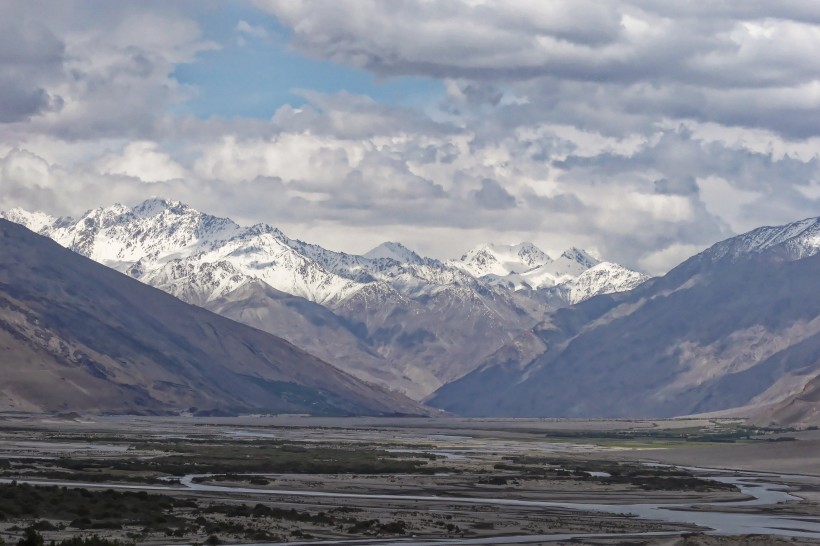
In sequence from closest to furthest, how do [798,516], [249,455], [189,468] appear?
[798,516], [189,468], [249,455]

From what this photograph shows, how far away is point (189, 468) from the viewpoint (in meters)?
161

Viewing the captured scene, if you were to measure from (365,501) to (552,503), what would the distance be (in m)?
18.2

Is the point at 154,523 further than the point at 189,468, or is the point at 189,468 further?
the point at 189,468

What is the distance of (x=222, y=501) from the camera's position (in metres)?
116

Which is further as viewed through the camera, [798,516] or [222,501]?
[798,516]

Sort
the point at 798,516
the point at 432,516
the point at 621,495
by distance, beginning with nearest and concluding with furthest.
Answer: the point at 432,516
the point at 798,516
the point at 621,495

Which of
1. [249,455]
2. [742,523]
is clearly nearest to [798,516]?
[742,523]

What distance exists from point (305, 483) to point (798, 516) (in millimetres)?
47961

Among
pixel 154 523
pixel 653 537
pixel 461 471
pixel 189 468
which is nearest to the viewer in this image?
pixel 154 523

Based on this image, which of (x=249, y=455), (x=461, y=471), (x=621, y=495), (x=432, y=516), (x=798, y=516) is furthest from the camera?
(x=249, y=455)

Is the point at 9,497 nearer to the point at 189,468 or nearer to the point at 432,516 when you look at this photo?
the point at 432,516

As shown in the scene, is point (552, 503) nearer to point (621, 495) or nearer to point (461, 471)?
point (621, 495)

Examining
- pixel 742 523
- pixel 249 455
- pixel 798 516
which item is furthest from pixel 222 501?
pixel 249 455

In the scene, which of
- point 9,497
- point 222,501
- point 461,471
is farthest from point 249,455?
point 9,497
